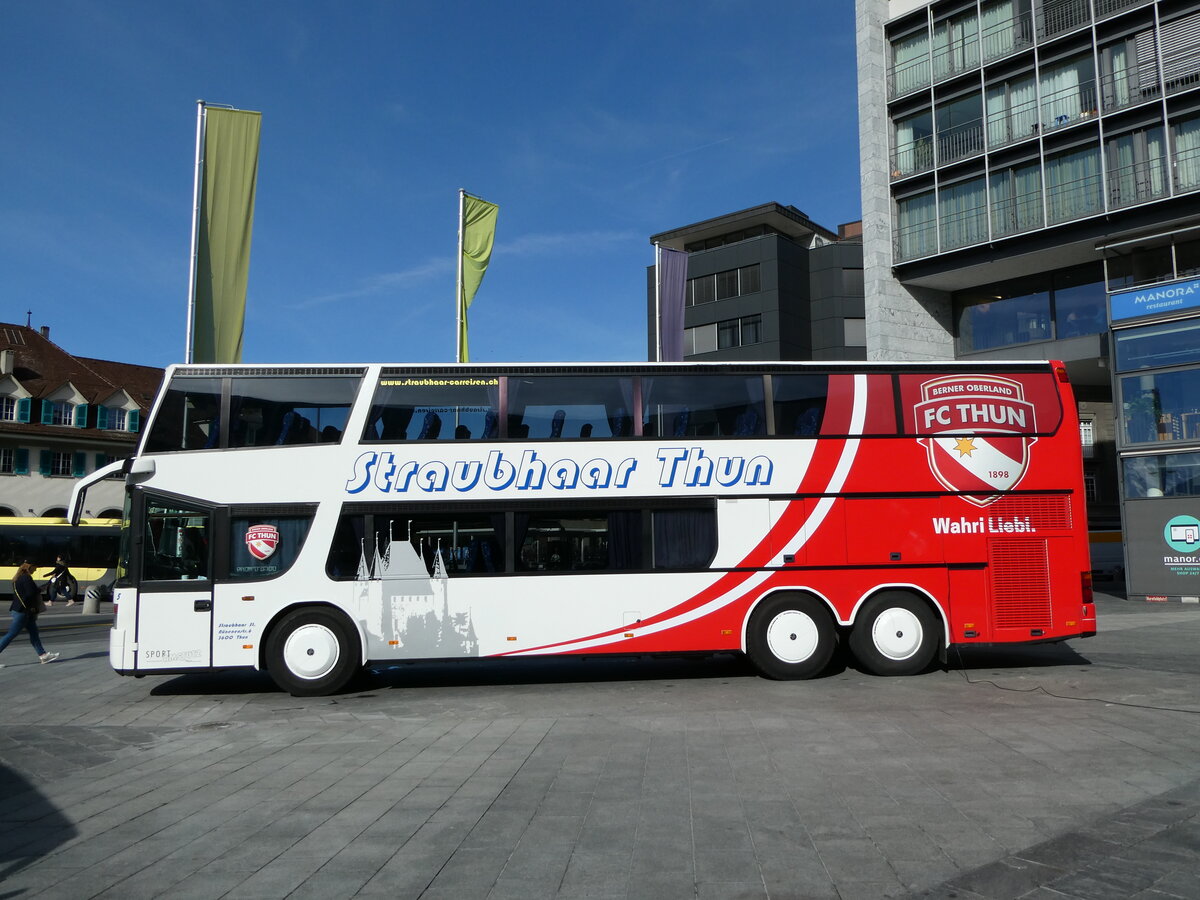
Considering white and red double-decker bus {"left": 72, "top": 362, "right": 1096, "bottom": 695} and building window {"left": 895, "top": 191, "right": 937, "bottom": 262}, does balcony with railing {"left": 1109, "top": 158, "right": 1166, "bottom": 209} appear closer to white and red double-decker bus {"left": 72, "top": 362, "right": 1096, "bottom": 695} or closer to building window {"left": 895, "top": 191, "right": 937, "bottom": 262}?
building window {"left": 895, "top": 191, "right": 937, "bottom": 262}

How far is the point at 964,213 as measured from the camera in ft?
88.3

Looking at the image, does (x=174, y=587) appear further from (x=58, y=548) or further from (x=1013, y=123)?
(x=58, y=548)

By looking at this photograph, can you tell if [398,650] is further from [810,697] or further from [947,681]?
[947,681]

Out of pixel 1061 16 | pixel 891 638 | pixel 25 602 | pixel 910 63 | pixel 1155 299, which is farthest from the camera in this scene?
pixel 910 63

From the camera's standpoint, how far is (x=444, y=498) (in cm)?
1133

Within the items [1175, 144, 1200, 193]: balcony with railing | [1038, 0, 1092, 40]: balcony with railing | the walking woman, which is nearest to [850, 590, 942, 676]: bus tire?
the walking woman

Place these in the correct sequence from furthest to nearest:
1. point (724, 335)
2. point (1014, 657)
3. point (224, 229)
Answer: point (724, 335) < point (224, 229) < point (1014, 657)

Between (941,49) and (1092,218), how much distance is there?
7729 millimetres

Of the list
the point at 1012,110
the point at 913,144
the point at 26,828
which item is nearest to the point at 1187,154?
the point at 1012,110

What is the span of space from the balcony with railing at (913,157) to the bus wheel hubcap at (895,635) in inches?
801

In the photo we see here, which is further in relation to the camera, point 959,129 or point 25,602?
point 959,129

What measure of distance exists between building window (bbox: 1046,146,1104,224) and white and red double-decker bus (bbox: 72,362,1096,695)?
1519 cm

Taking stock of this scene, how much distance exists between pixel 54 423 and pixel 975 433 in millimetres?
50083

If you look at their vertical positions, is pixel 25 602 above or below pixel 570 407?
below
